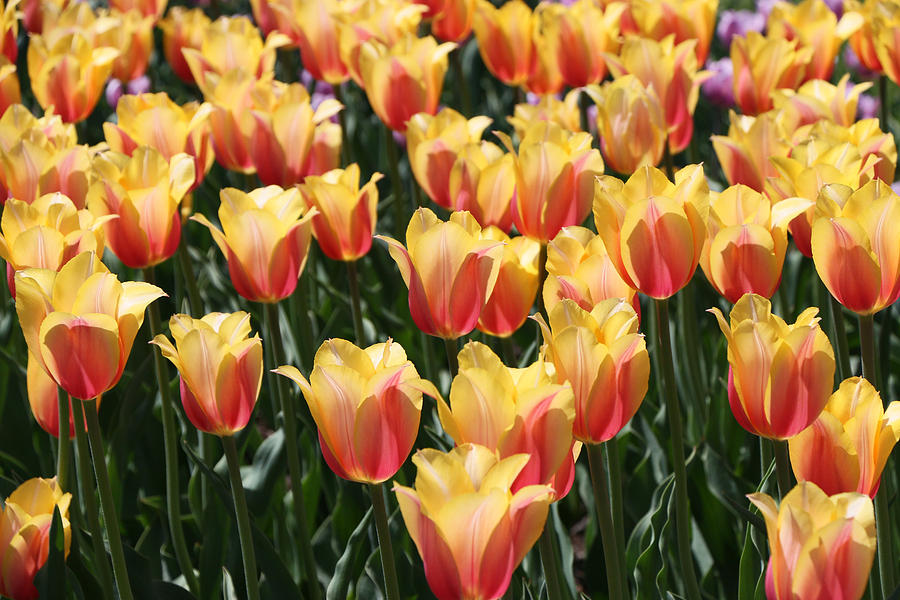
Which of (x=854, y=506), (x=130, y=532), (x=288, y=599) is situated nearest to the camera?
(x=854, y=506)

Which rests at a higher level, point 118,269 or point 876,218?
point 876,218

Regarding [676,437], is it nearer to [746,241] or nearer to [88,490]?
[746,241]

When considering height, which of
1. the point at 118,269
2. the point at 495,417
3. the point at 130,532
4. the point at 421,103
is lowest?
the point at 130,532

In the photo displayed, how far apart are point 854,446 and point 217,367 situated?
0.78 metres

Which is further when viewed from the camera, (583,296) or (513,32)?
(513,32)

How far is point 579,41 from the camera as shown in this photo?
281 centimetres

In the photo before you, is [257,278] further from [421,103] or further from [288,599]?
[421,103]

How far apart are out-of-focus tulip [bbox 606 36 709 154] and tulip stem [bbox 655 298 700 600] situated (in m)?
1.01

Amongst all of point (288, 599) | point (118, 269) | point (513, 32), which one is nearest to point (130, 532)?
point (288, 599)

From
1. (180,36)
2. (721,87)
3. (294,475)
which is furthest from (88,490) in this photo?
(721,87)

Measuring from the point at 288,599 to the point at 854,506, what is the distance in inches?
39.6

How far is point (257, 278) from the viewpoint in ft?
5.85

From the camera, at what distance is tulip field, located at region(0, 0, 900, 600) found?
1.23 meters

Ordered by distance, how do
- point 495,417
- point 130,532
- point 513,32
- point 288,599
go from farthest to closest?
point 513,32 → point 130,532 → point 288,599 → point 495,417
